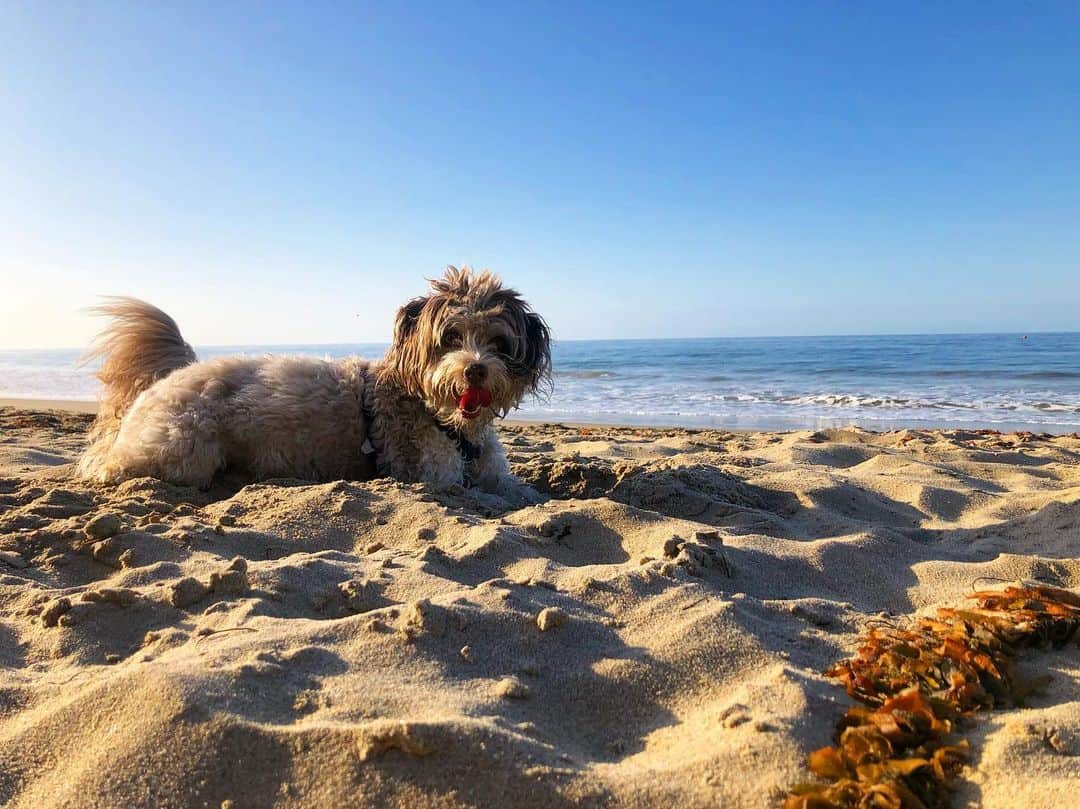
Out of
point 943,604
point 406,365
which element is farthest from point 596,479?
point 943,604

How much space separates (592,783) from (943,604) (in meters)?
1.90

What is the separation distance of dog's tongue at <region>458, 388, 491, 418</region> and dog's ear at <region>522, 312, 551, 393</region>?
389 millimetres

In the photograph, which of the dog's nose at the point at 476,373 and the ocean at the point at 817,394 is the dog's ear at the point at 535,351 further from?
the ocean at the point at 817,394

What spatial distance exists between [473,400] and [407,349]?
57cm

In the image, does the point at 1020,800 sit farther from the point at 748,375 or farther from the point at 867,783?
the point at 748,375

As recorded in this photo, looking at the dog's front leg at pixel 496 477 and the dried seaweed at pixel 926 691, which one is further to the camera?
the dog's front leg at pixel 496 477

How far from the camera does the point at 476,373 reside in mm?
4355

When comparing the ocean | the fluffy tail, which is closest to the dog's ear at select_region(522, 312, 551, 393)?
the ocean

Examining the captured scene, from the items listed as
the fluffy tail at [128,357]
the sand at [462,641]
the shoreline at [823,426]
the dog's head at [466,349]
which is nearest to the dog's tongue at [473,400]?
the dog's head at [466,349]

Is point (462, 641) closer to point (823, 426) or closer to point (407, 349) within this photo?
point (407, 349)

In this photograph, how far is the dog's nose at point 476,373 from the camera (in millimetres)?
4332

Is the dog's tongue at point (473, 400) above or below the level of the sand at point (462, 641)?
above

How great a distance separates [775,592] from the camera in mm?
2805

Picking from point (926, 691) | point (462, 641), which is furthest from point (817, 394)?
point (462, 641)
